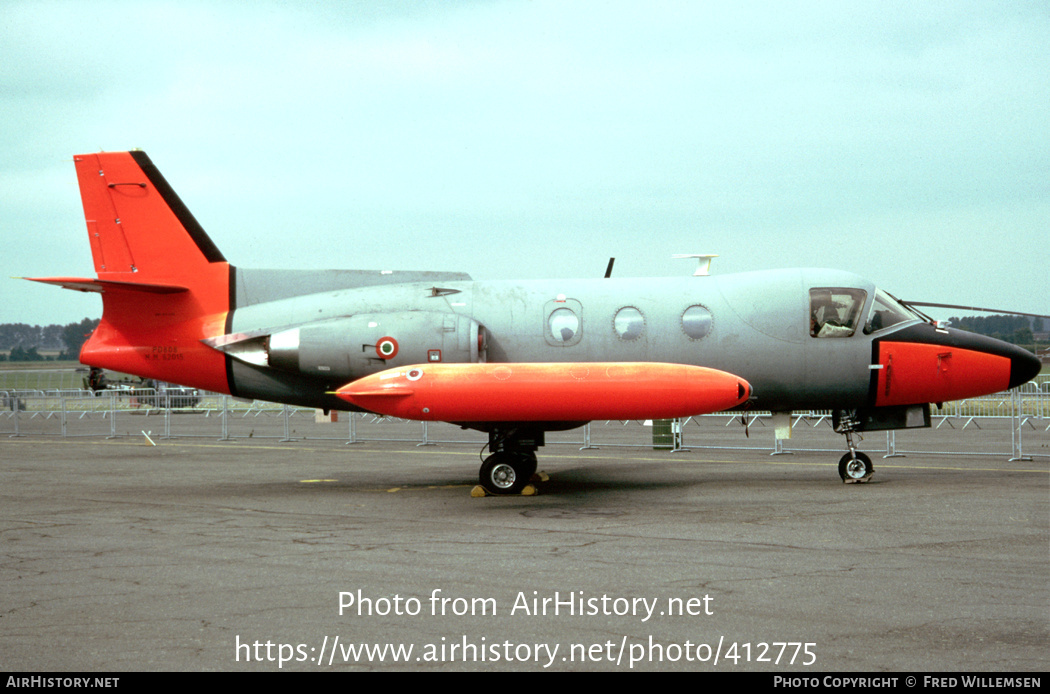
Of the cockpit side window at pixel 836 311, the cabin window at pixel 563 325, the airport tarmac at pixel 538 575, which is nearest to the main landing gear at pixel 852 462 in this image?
the airport tarmac at pixel 538 575

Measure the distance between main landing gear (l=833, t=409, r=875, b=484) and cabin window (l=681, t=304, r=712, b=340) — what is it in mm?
2741

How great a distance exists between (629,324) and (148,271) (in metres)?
8.26

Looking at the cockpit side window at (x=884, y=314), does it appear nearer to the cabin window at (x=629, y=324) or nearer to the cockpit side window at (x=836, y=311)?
the cockpit side window at (x=836, y=311)

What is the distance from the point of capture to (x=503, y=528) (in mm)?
11367

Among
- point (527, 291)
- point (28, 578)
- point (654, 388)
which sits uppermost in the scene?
point (527, 291)

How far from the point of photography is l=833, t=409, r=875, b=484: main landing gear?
1517cm

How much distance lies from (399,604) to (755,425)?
82.1ft

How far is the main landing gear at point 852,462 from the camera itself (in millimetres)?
15172

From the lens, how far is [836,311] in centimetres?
1470

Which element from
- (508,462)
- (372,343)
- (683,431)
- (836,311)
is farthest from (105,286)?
(683,431)

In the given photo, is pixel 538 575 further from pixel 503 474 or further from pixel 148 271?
pixel 148 271

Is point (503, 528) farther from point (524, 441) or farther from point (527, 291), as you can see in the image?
point (527, 291)
